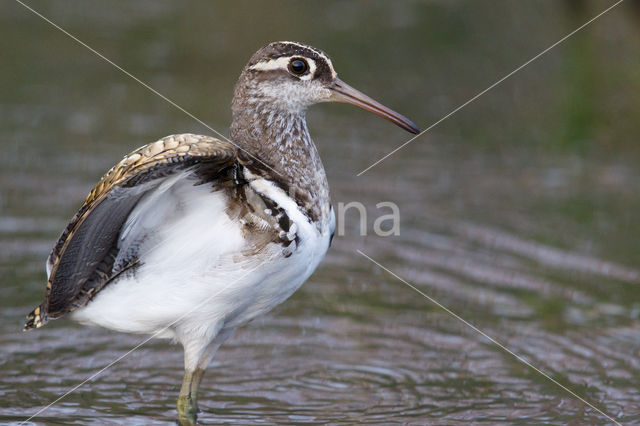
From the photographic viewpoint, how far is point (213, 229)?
15.3ft

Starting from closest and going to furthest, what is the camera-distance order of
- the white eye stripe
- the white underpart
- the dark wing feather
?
the dark wing feather < the white underpart < the white eye stripe

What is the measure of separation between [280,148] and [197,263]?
698 millimetres

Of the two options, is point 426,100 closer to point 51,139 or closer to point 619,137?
point 619,137

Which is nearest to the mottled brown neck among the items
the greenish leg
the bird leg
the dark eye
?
the dark eye

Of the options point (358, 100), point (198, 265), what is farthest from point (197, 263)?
point (358, 100)

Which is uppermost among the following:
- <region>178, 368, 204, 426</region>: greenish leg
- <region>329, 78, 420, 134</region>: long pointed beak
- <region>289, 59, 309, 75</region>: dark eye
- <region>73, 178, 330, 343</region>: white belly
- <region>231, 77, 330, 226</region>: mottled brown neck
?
<region>289, 59, 309, 75</region>: dark eye

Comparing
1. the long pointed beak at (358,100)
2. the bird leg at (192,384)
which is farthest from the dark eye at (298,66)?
the bird leg at (192,384)

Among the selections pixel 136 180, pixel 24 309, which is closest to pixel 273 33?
pixel 24 309

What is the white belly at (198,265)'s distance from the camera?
461 cm

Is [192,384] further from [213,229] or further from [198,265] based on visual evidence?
[213,229]

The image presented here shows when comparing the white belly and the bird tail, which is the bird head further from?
the bird tail

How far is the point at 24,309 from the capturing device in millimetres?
6340

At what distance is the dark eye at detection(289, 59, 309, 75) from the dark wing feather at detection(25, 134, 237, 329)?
2.15 feet

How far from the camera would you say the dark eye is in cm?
496
